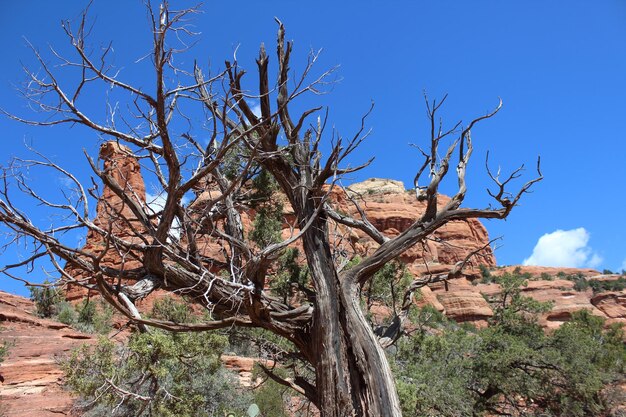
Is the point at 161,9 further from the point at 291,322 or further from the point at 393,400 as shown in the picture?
the point at 393,400

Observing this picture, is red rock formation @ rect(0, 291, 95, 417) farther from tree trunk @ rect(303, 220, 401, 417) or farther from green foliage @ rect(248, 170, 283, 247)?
tree trunk @ rect(303, 220, 401, 417)

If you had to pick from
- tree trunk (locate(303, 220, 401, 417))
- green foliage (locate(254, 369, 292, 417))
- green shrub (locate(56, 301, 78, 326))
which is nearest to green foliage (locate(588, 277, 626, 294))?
green shrub (locate(56, 301, 78, 326))

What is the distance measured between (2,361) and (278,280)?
35.3ft

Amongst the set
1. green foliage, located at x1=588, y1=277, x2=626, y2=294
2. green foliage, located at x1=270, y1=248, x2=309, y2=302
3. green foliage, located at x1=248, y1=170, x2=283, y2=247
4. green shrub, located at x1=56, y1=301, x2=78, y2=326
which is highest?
green foliage, located at x1=588, y1=277, x2=626, y2=294

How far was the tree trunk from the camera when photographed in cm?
423

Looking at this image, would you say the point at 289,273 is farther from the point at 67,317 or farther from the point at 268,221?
the point at 67,317

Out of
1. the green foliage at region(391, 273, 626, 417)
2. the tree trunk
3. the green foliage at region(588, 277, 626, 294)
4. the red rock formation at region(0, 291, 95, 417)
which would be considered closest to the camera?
the tree trunk

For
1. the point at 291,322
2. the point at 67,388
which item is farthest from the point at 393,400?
the point at 67,388

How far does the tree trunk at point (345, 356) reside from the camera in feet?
13.9

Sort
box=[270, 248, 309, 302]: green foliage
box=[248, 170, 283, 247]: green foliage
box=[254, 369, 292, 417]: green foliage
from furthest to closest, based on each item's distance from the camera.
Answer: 1. box=[254, 369, 292, 417]: green foliage
2. box=[248, 170, 283, 247]: green foliage
3. box=[270, 248, 309, 302]: green foliage

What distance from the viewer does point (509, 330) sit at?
20297 mm

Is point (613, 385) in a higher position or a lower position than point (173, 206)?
lower

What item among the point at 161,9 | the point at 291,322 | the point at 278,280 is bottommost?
the point at 291,322

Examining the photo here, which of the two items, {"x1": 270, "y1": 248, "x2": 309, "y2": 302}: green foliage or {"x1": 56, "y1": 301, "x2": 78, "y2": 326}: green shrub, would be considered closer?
{"x1": 270, "y1": 248, "x2": 309, "y2": 302}: green foliage
